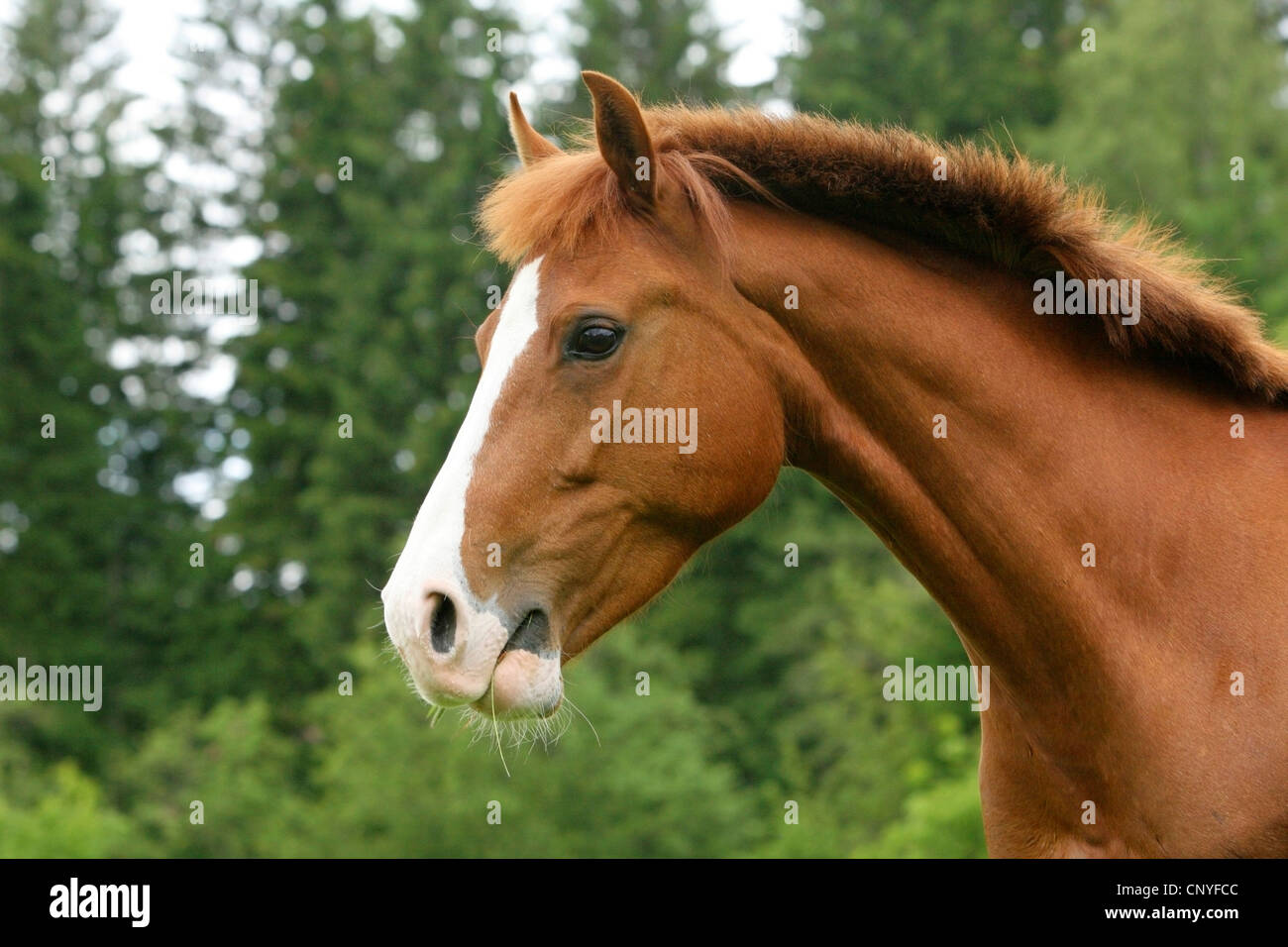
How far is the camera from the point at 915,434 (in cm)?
351

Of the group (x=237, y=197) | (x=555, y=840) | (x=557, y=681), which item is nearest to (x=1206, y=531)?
(x=557, y=681)

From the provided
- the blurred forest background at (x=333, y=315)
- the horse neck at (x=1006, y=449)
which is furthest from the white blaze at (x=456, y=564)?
the blurred forest background at (x=333, y=315)

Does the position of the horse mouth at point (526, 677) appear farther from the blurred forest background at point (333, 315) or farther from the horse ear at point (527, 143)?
the blurred forest background at point (333, 315)

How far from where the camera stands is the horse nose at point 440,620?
3140 mm

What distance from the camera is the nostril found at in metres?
3.16

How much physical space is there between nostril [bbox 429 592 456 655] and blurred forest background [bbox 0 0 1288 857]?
17871mm

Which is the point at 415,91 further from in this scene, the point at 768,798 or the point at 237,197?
the point at 768,798

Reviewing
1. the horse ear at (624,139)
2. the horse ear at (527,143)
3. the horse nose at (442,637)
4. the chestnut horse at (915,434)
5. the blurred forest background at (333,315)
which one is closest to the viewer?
the horse nose at (442,637)

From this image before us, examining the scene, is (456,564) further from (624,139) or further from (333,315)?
(333,315)

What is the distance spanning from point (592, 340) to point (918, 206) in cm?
100

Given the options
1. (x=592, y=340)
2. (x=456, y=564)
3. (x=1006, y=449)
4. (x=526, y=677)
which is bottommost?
(x=526, y=677)

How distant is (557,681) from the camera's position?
3314 millimetres

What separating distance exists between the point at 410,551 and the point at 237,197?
2975cm

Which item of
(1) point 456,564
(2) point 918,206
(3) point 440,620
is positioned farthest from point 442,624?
(2) point 918,206
